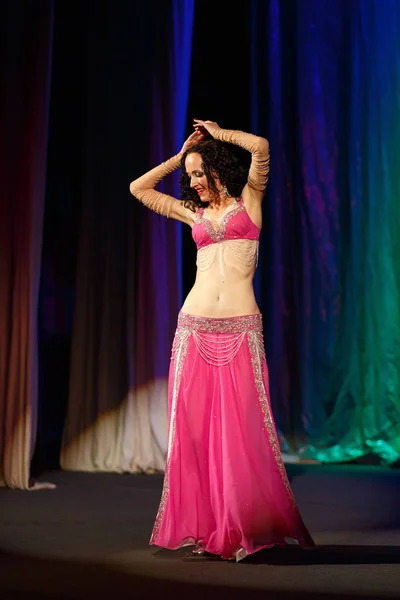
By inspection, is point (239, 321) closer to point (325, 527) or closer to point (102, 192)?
point (325, 527)

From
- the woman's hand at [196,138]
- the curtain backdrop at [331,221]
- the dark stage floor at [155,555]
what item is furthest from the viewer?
the curtain backdrop at [331,221]

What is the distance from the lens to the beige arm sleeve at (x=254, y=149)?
2.67m

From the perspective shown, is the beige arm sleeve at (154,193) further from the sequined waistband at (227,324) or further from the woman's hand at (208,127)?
the sequined waistband at (227,324)

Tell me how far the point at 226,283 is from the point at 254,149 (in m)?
0.43

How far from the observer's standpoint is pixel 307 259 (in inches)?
212

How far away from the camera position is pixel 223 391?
2.74 metres

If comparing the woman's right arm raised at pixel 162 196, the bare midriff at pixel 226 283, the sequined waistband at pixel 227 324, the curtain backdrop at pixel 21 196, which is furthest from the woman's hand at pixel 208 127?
the curtain backdrop at pixel 21 196

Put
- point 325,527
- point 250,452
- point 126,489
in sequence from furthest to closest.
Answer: point 126,489 → point 325,527 → point 250,452

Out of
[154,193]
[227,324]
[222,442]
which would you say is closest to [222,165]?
[154,193]

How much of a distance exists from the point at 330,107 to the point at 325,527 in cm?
297

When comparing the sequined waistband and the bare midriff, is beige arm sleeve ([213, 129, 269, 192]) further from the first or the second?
the sequined waistband

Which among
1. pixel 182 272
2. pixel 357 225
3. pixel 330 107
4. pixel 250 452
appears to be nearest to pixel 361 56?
pixel 330 107

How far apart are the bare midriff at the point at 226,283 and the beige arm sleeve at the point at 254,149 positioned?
7.8 inches

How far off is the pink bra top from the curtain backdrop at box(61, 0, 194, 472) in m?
2.20
